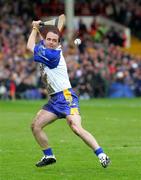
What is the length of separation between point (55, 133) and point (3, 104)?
11228 millimetres

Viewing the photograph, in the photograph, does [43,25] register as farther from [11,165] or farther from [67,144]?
[67,144]

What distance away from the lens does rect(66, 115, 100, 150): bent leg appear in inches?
502

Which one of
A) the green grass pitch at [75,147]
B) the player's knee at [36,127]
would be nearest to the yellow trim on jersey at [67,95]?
the player's knee at [36,127]

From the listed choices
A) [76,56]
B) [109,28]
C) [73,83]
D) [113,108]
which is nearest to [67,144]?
[113,108]

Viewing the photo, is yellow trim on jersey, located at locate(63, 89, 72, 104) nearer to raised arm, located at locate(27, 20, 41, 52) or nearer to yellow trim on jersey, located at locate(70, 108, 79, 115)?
yellow trim on jersey, located at locate(70, 108, 79, 115)

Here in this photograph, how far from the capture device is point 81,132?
12773 millimetres

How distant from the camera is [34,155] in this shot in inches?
595

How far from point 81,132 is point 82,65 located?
23.3 m

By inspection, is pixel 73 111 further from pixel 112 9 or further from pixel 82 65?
pixel 112 9

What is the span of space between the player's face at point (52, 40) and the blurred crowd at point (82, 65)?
65.6 feet

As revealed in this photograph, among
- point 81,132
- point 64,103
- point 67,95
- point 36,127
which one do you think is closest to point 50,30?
point 67,95

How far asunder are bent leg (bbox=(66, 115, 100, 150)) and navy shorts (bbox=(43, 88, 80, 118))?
0.43 feet

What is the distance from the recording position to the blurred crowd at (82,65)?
34000mm

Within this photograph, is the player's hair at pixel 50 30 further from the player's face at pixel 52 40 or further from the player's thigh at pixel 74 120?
the player's thigh at pixel 74 120
